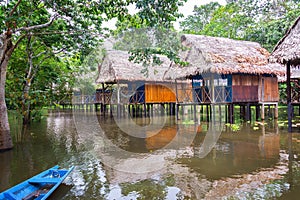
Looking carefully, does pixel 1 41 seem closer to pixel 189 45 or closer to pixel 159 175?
pixel 159 175

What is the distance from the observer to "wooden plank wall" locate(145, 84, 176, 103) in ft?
56.4

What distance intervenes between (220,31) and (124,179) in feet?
62.2

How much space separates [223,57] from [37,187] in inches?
390

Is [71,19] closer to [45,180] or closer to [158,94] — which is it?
[45,180]

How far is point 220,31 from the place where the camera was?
21.5 m

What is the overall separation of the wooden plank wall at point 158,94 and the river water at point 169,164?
24.0ft

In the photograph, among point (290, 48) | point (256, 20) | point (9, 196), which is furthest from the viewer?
point (256, 20)

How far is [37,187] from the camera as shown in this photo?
14.5ft

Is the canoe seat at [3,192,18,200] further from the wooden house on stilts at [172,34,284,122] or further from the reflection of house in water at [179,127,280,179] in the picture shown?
the wooden house on stilts at [172,34,284,122]

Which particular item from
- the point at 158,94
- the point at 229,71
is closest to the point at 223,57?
the point at 229,71

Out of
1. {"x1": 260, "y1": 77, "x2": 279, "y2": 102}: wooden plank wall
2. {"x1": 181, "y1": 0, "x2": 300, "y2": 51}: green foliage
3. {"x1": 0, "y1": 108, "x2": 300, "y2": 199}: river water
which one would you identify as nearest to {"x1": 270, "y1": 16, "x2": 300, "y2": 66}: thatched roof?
{"x1": 0, "y1": 108, "x2": 300, "y2": 199}: river water

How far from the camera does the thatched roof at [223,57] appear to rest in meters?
11.7

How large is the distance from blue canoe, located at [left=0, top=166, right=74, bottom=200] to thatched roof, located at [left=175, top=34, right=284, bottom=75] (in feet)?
27.3

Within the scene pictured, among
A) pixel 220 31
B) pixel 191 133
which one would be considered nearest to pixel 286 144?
pixel 191 133
